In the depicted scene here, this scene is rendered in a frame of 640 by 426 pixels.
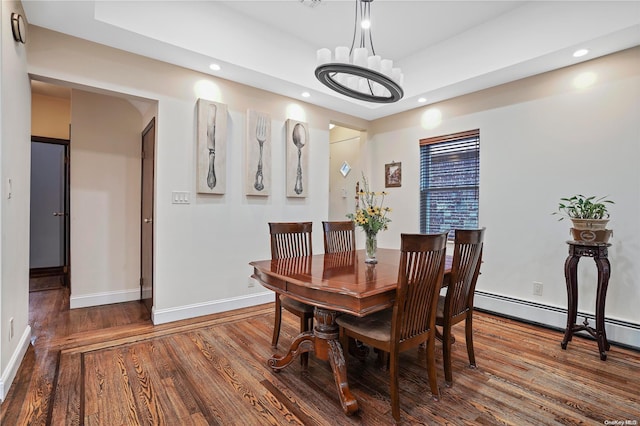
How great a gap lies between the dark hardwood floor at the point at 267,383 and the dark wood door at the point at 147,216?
0.67 m

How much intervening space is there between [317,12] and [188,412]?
3523 mm

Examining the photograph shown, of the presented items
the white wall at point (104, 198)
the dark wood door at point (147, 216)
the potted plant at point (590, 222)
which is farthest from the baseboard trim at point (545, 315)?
the white wall at point (104, 198)

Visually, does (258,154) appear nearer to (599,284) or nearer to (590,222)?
(590,222)

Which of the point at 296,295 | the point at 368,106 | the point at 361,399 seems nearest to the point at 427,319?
the point at 361,399

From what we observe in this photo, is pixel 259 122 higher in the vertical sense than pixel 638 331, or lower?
higher

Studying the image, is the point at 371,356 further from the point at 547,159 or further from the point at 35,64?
the point at 35,64

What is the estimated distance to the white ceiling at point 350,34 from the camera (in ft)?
8.37

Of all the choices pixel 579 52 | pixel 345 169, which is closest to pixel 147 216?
pixel 345 169

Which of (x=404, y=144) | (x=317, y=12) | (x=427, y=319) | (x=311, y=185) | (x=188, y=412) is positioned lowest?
(x=188, y=412)

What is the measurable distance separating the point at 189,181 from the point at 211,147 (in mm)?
433

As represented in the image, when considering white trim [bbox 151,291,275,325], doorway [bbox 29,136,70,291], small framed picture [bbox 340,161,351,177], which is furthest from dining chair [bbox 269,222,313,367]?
doorway [bbox 29,136,70,291]

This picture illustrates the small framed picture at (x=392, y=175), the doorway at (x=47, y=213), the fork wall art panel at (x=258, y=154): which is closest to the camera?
the fork wall art panel at (x=258, y=154)

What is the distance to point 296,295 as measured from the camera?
1.87 meters

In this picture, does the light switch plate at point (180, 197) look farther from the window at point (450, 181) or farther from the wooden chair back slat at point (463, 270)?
the window at point (450, 181)
